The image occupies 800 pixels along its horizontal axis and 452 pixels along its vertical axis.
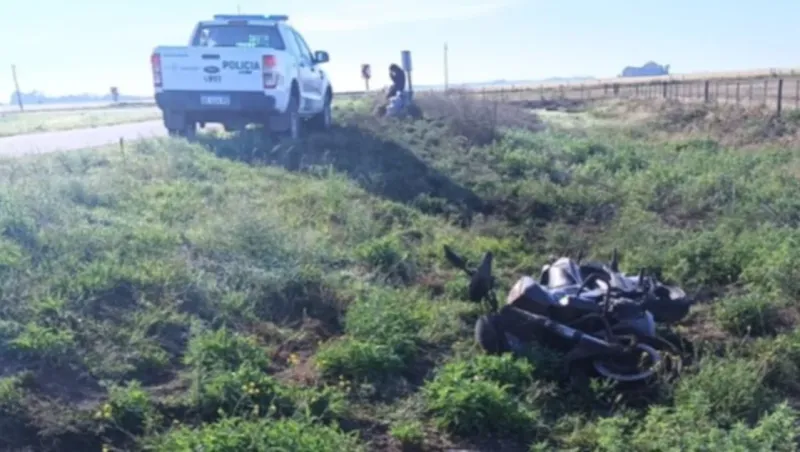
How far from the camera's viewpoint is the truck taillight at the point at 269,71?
40.0 feet

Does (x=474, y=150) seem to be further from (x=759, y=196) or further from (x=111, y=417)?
(x=111, y=417)

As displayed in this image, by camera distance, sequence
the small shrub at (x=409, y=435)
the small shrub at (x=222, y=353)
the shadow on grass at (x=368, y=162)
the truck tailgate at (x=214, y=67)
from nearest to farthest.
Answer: the small shrub at (x=409, y=435), the small shrub at (x=222, y=353), the shadow on grass at (x=368, y=162), the truck tailgate at (x=214, y=67)

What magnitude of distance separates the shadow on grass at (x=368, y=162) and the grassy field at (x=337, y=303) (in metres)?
0.07

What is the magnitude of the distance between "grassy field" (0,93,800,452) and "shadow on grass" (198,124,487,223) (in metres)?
0.07

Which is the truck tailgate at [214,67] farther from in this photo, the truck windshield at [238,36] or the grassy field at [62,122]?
Answer: the grassy field at [62,122]

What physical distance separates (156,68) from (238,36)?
1.74 metres

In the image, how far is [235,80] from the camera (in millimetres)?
12242

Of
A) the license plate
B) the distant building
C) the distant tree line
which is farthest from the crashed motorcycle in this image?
the distant building

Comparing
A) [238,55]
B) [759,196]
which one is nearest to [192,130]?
[238,55]

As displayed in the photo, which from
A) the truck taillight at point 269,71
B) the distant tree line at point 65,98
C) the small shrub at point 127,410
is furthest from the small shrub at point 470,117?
the distant tree line at point 65,98

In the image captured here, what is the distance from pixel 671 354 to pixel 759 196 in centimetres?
613

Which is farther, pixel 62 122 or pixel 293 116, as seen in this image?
pixel 62 122

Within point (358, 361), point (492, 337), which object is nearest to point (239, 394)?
point (358, 361)

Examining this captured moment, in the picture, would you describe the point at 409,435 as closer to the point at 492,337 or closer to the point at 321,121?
the point at 492,337
